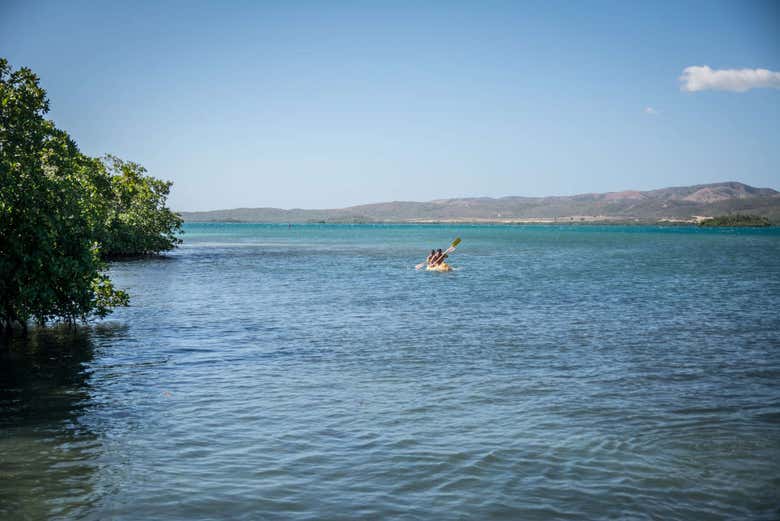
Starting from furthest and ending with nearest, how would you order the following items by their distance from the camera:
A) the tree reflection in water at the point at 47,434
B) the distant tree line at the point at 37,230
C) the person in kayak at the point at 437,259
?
1. the person in kayak at the point at 437,259
2. the distant tree line at the point at 37,230
3. the tree reflection in water at the point at 47,434

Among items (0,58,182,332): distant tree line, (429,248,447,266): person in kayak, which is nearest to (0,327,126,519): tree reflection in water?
(0,58,182,332): distant tree line

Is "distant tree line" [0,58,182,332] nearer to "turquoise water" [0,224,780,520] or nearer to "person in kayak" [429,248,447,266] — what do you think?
"turquoise water" [0,224,780,520]

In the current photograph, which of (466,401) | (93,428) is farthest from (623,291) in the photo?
(93,428)

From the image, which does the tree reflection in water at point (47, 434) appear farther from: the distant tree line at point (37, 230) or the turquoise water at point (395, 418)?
the distant tree line at point (37, 230)

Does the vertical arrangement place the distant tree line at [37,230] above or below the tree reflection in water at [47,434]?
above

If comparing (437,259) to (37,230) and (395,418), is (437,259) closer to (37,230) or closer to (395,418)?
(37,230)

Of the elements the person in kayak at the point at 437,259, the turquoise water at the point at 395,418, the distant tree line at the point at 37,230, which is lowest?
the turquoise water at the point at 395,418

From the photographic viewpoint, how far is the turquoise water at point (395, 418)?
9.83 meters

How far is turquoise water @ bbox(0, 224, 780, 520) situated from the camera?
9.83m

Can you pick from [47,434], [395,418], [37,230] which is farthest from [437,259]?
[47,434]

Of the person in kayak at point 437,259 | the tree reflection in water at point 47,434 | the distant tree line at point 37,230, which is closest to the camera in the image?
the tree reflection in water at point 47,434

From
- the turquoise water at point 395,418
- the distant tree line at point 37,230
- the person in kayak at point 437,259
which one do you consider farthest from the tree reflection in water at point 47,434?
the person in kayak at point 437,259

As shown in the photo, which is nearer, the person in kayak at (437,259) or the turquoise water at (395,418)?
the turquoise water at (395,418)

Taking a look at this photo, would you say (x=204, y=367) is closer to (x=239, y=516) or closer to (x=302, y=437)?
(x=302, y=437)
